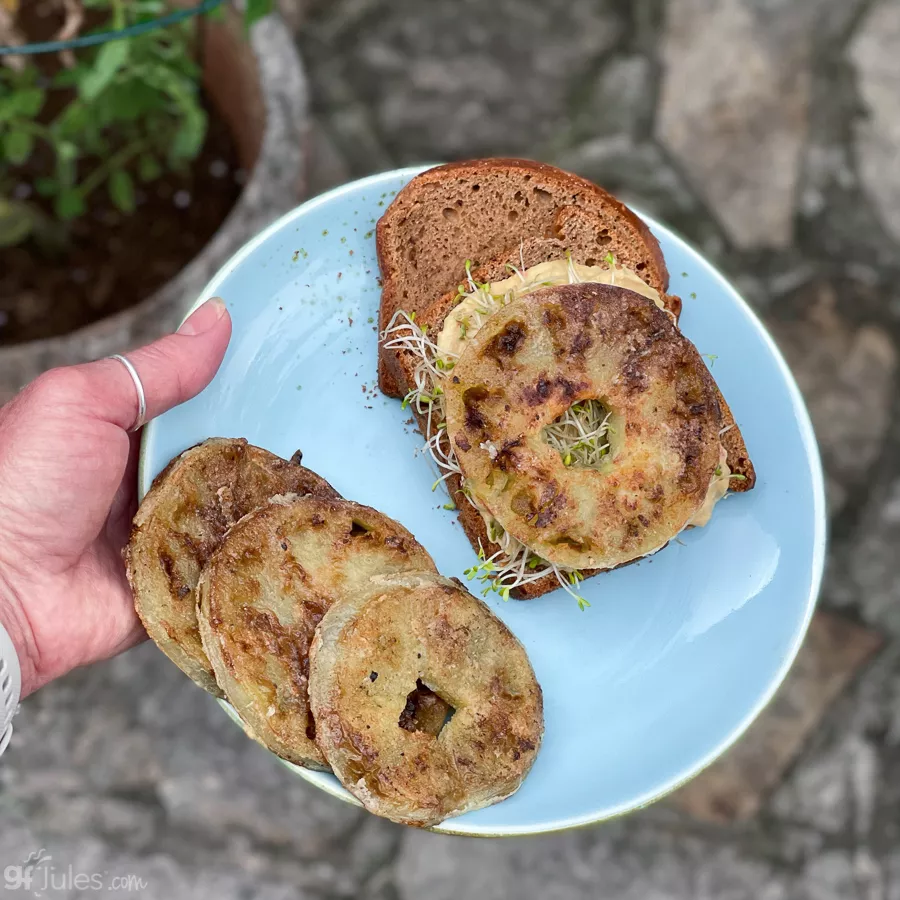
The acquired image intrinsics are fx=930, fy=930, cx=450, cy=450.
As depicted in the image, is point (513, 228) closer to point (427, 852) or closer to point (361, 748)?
point (361, 748)

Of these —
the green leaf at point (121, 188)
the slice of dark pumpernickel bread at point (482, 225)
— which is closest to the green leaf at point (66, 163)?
the green leaf at point (121, 188)

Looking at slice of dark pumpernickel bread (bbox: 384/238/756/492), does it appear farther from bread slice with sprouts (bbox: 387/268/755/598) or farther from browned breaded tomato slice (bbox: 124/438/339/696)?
browned breaded tomato slice (bbox: 124/438/339/696)

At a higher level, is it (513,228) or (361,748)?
(513,228)

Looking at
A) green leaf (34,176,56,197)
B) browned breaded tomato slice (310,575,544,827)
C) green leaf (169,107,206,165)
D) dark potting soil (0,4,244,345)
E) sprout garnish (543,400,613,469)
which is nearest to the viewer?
browned breaded tomato slice (310,575,544,827)

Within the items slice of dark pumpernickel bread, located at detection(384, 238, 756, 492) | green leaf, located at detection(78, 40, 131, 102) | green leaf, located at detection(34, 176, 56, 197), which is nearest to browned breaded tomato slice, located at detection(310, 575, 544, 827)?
slice of dark pumpernickel bread, located at detection(384, 238, 756, 492)

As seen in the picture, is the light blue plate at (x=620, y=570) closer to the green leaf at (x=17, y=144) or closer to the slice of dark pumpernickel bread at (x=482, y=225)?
the slice of dark pumpernickel bread at (x=482, y=225)

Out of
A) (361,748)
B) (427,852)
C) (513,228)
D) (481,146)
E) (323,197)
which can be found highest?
(323,197)

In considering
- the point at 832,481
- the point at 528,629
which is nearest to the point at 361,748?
the point at 528,629
